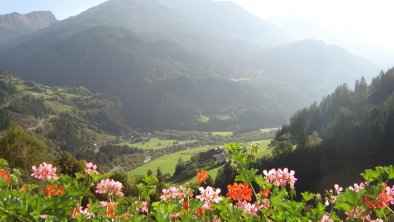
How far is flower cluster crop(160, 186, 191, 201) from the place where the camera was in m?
5.31

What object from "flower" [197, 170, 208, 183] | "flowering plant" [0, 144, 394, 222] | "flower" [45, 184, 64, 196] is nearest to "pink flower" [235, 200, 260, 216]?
"flowering plant" [0, 144, 394, 222]

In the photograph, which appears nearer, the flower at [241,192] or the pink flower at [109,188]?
the flower at [241,192]

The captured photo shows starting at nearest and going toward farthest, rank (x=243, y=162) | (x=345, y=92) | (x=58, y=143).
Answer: (x=243, y=162) → (x=345, y=92) → (x=58, y=143)

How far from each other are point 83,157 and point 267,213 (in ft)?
528

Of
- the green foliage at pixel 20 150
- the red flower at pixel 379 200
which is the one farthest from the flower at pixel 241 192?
the green foliage at pixel 20 150

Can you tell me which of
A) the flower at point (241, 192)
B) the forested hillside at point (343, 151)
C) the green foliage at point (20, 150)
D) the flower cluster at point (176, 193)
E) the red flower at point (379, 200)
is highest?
the red flower at point (379, 200)

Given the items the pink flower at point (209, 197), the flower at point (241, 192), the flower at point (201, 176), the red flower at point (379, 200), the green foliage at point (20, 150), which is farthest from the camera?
the green foliage at point (20, 150)

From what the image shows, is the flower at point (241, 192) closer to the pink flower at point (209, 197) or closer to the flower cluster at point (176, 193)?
the pink flower at point (209, 197)

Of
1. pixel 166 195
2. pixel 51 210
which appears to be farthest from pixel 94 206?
pixel 166 195

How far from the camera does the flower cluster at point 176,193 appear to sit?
5.31m

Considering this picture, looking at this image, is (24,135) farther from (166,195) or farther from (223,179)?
(166,195)

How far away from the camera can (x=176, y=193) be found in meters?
5.41

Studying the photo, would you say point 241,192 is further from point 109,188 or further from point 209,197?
point 109,188

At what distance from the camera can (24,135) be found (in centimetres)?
5138
